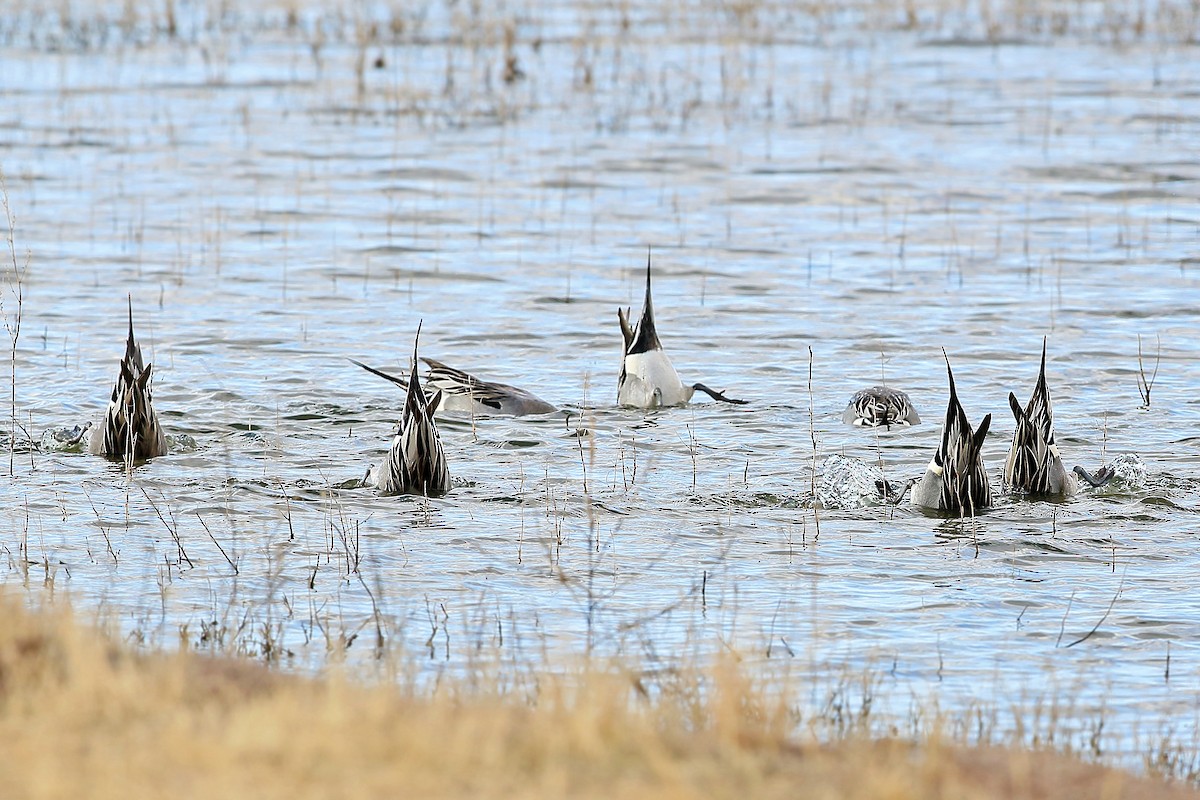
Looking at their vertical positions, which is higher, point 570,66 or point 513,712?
point 570,66

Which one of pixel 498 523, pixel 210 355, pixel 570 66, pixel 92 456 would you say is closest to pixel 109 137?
pixel 570 66

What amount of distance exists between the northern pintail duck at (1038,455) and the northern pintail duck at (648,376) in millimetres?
2058

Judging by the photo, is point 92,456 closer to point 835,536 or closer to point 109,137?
point 835,536

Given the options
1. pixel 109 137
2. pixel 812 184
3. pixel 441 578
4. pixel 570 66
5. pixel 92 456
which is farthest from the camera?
pixel 570 66

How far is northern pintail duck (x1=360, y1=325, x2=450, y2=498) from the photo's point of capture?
7.54 metres

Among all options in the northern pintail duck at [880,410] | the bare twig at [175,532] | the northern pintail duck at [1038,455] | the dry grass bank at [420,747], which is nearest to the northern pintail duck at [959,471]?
the northern pintail duck at [1038,455]

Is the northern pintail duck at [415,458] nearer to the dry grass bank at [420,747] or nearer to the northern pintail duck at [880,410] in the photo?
the northern pintail duck at [880,410]

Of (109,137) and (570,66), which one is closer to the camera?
(109,137)

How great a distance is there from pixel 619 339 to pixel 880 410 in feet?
8.54

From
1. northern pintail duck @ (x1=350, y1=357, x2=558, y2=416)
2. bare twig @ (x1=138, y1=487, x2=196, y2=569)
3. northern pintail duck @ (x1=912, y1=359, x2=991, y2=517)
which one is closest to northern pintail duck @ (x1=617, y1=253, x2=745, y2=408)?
northern pintail duck @ (x1=350, y1=357, x2=558, y2=416)

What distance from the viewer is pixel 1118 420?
29.4 ft

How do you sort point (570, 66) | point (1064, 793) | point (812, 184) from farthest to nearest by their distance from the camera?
point (570, 66)
point (812, 184)
point (1064, 793)

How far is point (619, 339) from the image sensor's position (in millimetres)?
11016

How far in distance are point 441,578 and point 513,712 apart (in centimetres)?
226
